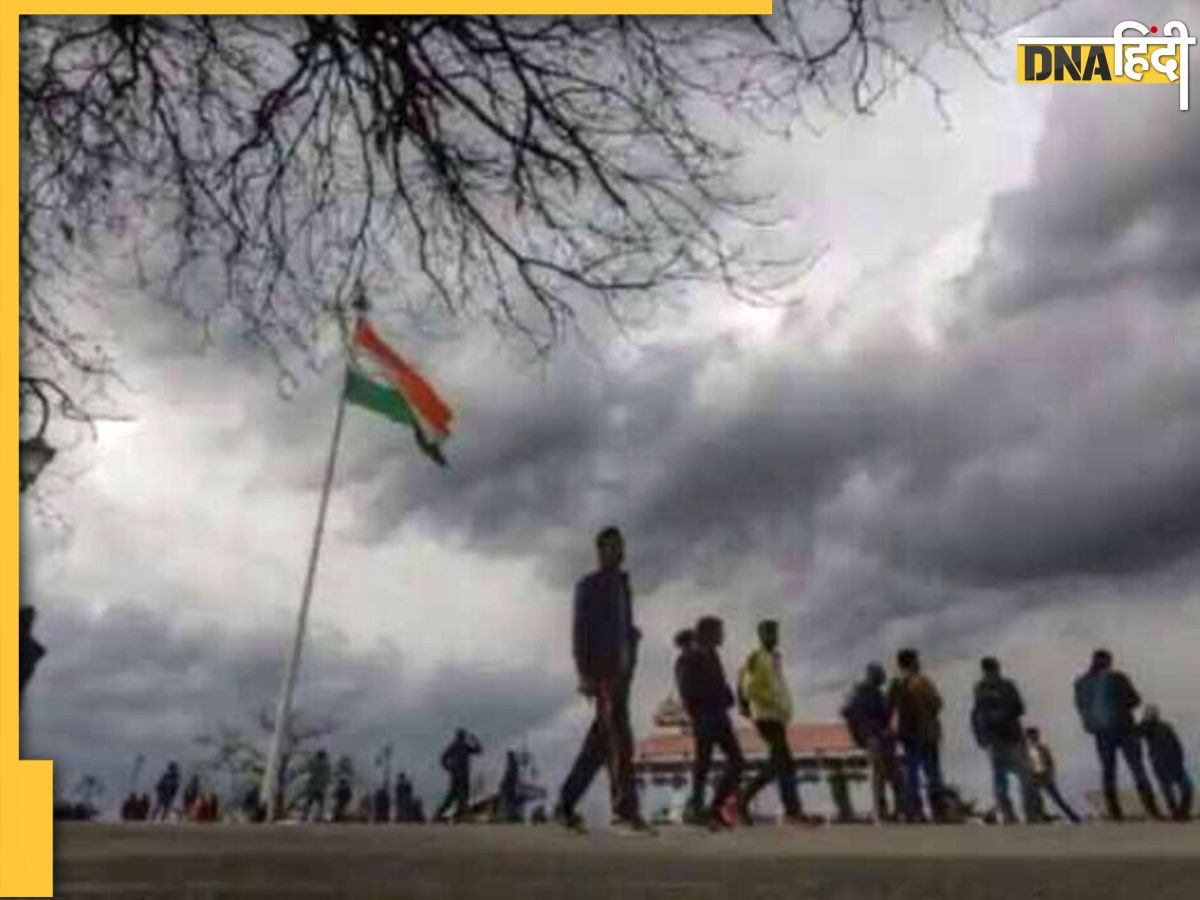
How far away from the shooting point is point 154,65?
8734 millimetres

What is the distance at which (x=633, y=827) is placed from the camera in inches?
360

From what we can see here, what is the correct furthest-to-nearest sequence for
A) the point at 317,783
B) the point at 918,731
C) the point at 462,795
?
the point at 317,783, the point at 462,795, the point at 918,731

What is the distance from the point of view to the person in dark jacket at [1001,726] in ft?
42.3

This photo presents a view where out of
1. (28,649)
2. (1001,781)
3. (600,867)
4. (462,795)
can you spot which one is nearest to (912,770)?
(1001,781)

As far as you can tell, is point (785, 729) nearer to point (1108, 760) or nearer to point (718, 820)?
point (718, 820)

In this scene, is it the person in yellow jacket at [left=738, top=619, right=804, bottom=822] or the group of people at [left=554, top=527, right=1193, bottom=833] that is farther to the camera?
the person in yellow jacket at [left=738, top=619, right=804, bottom=822]

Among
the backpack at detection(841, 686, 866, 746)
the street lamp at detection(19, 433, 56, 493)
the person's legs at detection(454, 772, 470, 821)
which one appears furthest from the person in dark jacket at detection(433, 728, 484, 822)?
the street lamp at detection(19, 433, 56, 493)

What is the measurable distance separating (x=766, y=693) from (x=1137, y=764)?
3.64 metres

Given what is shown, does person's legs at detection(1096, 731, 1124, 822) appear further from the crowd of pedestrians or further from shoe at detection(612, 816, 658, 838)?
shoe at detection(612, 816, 658, 838)

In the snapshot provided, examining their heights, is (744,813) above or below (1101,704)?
below

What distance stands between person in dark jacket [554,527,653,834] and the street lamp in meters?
2.82

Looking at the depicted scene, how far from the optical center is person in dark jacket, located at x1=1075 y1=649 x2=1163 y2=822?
12828 millimetres

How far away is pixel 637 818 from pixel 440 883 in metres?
2.79

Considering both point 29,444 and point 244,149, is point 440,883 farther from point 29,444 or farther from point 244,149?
point 244,149
